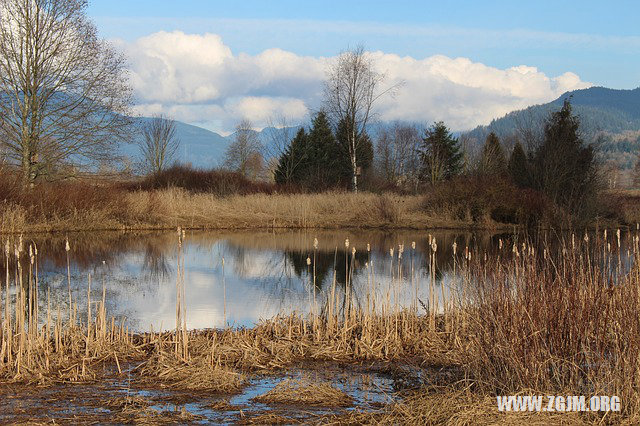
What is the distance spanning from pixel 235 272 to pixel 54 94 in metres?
13.8

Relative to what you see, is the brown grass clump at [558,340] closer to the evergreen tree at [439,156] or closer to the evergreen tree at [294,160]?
the evergreen tree at [294,160]

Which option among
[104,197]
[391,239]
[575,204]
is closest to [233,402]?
[391,239]

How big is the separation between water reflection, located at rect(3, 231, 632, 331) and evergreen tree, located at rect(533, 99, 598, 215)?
5.23 m

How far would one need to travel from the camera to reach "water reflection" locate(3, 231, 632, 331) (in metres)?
10.1

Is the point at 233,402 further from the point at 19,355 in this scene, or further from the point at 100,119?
the point at 100,119

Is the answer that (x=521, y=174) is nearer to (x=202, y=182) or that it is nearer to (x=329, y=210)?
(x=329, y=210)

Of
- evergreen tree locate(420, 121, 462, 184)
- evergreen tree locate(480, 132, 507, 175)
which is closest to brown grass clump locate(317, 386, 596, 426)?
evergreen tree locate(480, 132, 507, 175)

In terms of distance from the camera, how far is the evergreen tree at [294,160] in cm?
4394

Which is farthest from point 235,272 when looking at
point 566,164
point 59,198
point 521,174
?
point 521,174

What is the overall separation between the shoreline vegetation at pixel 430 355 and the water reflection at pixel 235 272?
0.74 m

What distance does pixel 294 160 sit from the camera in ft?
147

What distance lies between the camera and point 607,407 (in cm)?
450

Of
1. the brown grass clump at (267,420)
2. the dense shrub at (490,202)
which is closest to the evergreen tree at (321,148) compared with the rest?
the dense shrub at (490,202)

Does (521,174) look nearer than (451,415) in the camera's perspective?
No
